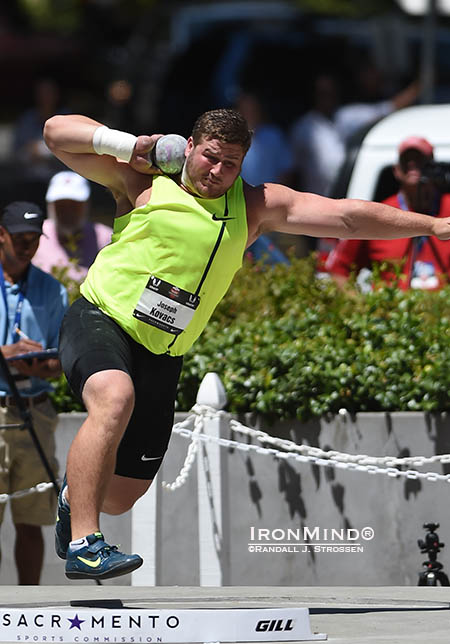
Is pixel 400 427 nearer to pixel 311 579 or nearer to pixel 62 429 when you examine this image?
pixel 311 579

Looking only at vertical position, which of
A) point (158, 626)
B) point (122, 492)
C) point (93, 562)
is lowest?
point (158, 626)

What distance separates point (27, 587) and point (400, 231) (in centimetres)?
239

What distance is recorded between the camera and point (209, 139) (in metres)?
6.35

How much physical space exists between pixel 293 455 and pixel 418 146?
259 cm

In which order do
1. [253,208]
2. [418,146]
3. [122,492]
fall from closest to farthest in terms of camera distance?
[253,208] → [122,492] → [418,146]

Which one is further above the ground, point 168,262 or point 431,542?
point 168,262

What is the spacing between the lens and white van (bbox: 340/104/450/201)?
34.8 feet

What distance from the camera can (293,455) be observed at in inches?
312

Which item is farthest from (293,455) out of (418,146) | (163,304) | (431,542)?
(418,146)

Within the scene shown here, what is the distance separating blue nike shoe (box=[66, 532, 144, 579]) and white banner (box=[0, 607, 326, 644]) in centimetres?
15

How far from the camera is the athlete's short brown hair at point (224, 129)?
6.33 m

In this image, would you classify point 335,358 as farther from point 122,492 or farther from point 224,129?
point 224,129

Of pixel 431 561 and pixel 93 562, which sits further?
pixel 431 561

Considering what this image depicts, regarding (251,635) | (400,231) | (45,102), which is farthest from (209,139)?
(45,102)
